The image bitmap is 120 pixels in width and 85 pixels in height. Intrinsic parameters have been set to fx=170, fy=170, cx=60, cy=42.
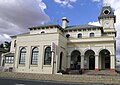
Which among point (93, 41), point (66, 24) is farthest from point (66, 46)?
point (66, 24)

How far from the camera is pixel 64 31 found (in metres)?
39.6

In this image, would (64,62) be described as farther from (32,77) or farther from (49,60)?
(32,77)

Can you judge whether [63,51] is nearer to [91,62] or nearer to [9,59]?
[91,62]

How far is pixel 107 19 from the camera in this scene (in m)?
42.0

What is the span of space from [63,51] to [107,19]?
621 inches

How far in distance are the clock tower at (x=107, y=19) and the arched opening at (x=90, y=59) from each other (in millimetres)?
8167

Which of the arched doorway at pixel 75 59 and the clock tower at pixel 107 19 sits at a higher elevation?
the clock tower at pixel 107 19

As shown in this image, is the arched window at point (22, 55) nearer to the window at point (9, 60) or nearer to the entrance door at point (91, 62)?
the window at point (9, 60)

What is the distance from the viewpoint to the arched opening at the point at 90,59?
34969 mm

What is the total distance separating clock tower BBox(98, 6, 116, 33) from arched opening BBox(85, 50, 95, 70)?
8.17 metres

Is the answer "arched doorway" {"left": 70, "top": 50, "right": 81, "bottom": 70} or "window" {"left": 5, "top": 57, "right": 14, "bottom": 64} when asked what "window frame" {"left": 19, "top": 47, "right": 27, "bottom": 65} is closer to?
"window" {"left": 5, "top": 57, "right": 14, "bottom": 64}

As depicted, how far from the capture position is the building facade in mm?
30875

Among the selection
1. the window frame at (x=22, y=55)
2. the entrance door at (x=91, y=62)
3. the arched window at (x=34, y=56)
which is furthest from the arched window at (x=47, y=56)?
the entrance door at (x=91, y=62)

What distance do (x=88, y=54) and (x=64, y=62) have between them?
17.9ft
